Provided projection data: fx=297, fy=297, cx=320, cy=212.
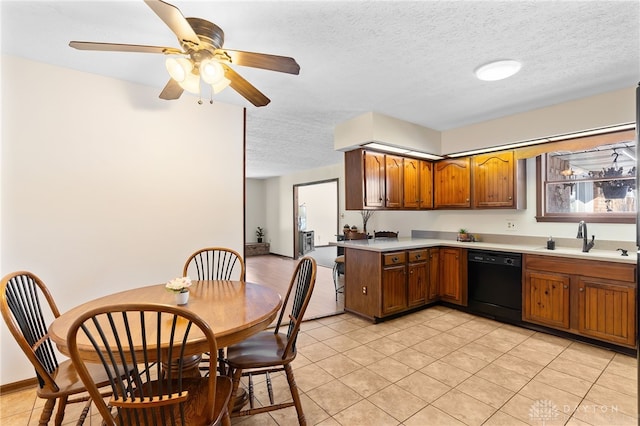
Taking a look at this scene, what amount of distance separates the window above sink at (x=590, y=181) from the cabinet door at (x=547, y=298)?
31.5 inches

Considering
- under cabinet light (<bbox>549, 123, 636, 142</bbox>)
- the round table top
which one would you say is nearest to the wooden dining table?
the round table top

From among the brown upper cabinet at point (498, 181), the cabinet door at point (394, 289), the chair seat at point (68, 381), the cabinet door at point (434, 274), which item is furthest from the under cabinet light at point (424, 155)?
the chair seat at point (68, 381)

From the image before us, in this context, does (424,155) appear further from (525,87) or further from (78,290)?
(78,290)

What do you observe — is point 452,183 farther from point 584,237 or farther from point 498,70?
point 498,70

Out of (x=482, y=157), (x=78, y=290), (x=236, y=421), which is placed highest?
(x=482, y=157)

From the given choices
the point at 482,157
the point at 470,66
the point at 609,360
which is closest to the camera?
the point at 470,66

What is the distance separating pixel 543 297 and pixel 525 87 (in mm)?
2187

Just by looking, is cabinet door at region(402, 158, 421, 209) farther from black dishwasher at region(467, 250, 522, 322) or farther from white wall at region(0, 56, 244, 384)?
white wall at region(0, 56, 244, 384)

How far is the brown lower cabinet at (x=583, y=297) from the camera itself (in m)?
2.71

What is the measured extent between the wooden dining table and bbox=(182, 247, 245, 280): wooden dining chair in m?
0.32

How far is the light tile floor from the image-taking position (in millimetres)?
1940

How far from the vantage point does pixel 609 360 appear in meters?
2.65

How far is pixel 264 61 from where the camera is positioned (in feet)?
5.56

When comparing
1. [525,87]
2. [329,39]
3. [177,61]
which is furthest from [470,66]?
[177,61]
